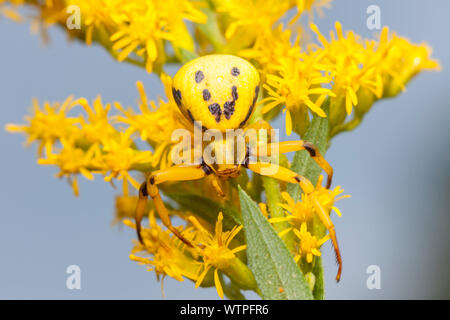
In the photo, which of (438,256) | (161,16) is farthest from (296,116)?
(438,256)

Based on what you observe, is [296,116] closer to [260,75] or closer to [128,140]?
[260,75]

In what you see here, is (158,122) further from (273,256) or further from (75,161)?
(273,256)

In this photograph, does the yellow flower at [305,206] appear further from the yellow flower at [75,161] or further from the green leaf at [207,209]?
the yellow flower at [75,161]

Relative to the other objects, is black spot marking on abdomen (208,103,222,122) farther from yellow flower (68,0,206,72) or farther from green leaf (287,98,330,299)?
yellow flower (68,0,206,72)

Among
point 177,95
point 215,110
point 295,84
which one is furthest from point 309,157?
point 177,95

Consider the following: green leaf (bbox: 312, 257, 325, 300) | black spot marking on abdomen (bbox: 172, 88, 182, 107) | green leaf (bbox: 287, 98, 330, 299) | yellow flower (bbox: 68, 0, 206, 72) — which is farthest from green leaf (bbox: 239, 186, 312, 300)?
yellow flower (bbox: 68, 0, 206, 72)
